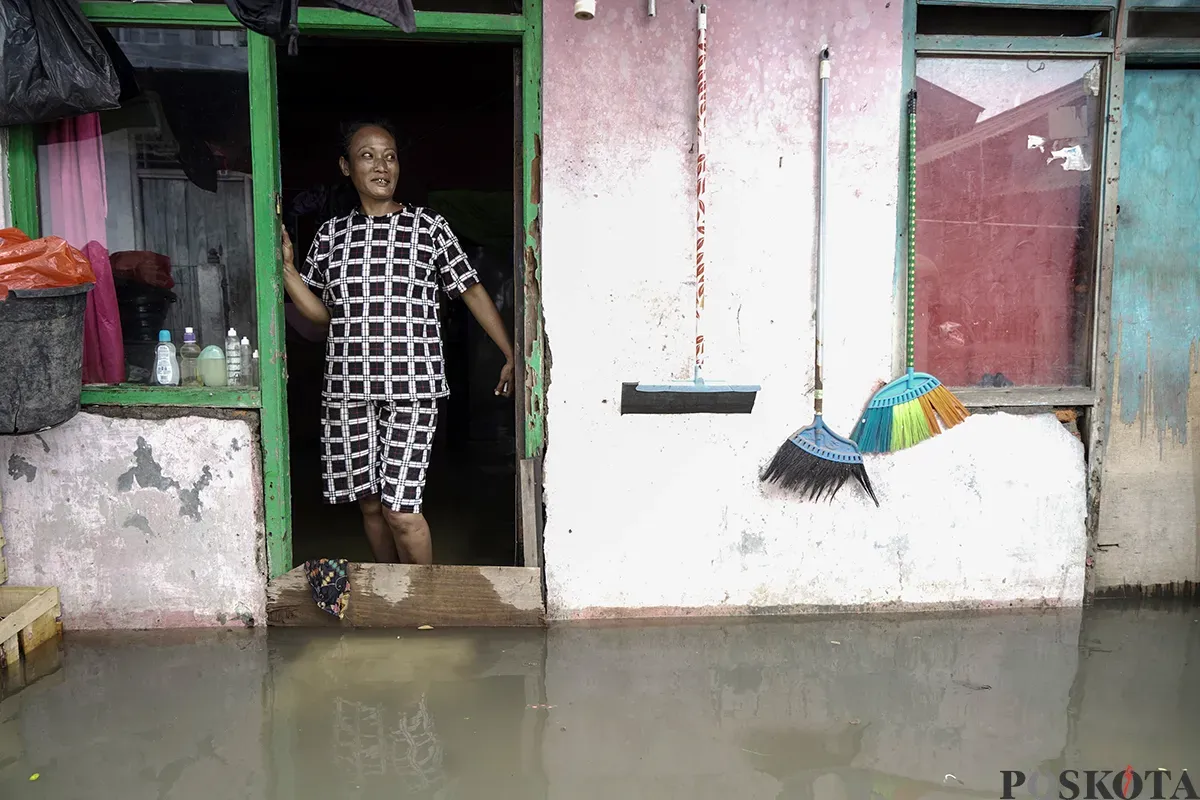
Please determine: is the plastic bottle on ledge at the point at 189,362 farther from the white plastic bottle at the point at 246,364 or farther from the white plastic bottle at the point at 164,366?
the white plastic bottle at the point at 246,364

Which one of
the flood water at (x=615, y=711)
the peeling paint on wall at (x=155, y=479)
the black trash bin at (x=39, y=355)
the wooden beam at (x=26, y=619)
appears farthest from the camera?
the peeling paint on wall at (x=155, y=479)

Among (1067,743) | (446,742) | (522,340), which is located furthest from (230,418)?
(1067,743)

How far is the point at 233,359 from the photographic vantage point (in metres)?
3.57

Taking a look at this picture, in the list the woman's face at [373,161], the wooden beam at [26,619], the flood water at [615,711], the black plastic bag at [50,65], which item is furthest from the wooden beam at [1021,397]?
the wooden beam at [26,619]

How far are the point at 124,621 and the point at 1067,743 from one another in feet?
11.0

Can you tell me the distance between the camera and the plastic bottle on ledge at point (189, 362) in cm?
356

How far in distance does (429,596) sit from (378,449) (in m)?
0.63

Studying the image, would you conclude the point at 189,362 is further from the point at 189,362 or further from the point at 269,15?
the point at 269,15

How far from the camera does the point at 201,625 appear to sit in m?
3.61

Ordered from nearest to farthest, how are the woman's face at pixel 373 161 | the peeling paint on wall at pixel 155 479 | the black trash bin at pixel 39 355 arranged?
the black trash bin at pixel 39 355 → the peeling paint on wall at pixel 155 479 → the woman's face at pixel 373 161

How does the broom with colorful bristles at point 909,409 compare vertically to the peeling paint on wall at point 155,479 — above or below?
above

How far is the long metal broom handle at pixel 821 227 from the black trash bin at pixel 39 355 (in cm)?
264

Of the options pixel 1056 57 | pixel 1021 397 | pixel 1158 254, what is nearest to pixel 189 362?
pixel 1021 397

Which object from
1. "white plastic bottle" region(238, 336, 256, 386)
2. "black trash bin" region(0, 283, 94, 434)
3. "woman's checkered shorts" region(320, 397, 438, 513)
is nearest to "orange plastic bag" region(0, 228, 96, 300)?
"black trash bin" region(0, 283, 94, 434)
